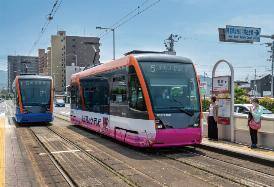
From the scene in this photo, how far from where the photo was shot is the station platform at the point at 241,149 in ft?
36.0

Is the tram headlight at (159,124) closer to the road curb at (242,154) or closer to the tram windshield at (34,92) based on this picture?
the road curb at (242,154)

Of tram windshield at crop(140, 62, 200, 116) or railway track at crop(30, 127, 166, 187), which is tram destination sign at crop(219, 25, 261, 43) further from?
railway track at crop(30, 127, 166, 187)

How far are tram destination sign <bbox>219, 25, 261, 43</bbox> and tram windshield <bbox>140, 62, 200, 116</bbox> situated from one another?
9.98 meters

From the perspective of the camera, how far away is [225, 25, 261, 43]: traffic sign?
74.4ft

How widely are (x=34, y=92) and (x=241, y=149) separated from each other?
1556 centimetres

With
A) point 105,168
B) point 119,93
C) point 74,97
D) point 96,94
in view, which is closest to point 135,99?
point 119,93

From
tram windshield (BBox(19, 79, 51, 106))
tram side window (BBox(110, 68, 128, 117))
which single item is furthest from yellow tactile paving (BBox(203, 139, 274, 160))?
tram windshield (BBox(19, 79, 51, 106))

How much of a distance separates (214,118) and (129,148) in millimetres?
3384

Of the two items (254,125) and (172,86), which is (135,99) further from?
(254,125)

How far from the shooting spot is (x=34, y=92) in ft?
81.0

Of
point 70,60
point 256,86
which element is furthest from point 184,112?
point 70,60

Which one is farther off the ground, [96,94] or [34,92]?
[34,92]

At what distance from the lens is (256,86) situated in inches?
4323

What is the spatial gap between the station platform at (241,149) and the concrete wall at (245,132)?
0.96ft
